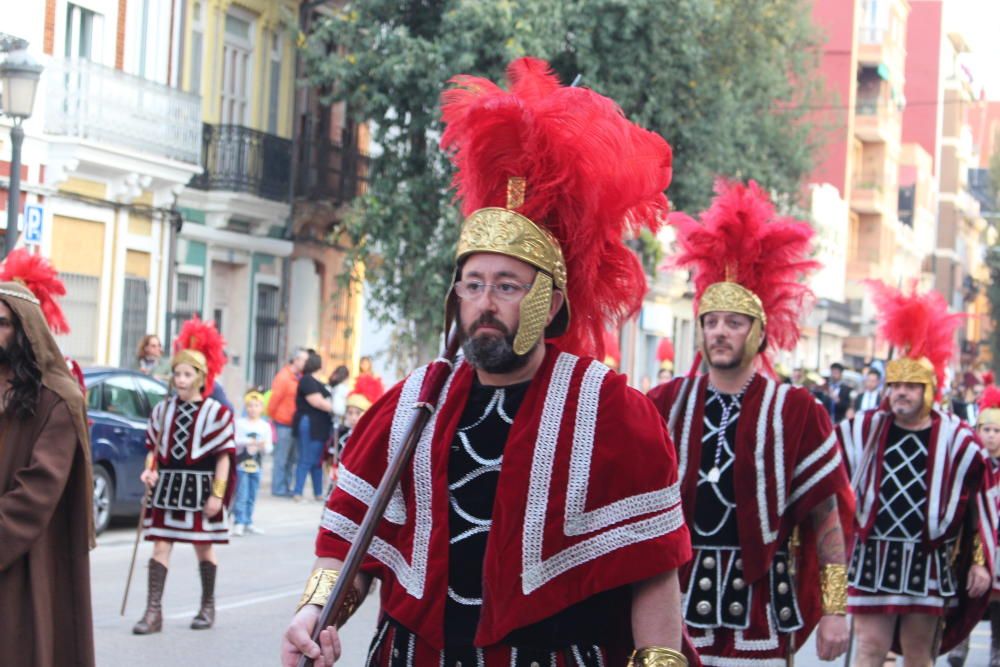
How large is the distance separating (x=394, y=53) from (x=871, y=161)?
4741cm

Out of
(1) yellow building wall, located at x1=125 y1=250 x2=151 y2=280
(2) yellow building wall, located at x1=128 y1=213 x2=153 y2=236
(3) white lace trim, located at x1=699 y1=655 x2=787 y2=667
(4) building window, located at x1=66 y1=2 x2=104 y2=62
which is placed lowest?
(3) white lace trim, located at x1=699 y1=655 x2=787 y2=667

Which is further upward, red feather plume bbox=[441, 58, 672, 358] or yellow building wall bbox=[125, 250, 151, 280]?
yellow building wall bbox=[125, 250, 151, 280]

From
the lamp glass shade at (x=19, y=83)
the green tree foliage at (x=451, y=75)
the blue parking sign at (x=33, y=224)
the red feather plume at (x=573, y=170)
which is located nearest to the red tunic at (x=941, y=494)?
the red feather plume at (x=573, y=170)

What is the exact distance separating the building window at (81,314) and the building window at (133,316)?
68cm

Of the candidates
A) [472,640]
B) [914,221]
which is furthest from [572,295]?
[914,221]

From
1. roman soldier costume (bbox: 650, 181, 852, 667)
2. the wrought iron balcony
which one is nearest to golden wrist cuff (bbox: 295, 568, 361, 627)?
roman soldier costume (bbox: 650, 181, 852, 667)

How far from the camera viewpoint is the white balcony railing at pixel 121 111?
23.0 meters

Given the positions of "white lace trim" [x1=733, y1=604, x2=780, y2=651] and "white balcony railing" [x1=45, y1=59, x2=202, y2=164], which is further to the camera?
"white balcony railing" [x1=45, y1=59, x2=202, y2=164]

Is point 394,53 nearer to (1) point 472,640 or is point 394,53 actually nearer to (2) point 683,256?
Answer: (2) point 683,256

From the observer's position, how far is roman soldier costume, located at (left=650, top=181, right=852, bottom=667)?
7031mm

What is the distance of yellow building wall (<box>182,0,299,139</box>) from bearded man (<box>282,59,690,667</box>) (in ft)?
72.8

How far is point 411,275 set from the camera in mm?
26266

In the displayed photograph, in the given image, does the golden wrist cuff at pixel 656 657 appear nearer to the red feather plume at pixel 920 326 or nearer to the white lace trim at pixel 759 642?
the white lace trim at pixel 759 642

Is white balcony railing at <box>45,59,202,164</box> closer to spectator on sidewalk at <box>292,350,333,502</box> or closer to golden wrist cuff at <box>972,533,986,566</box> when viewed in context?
spectator on sidewalk at <box>292,350,333,502</box>
